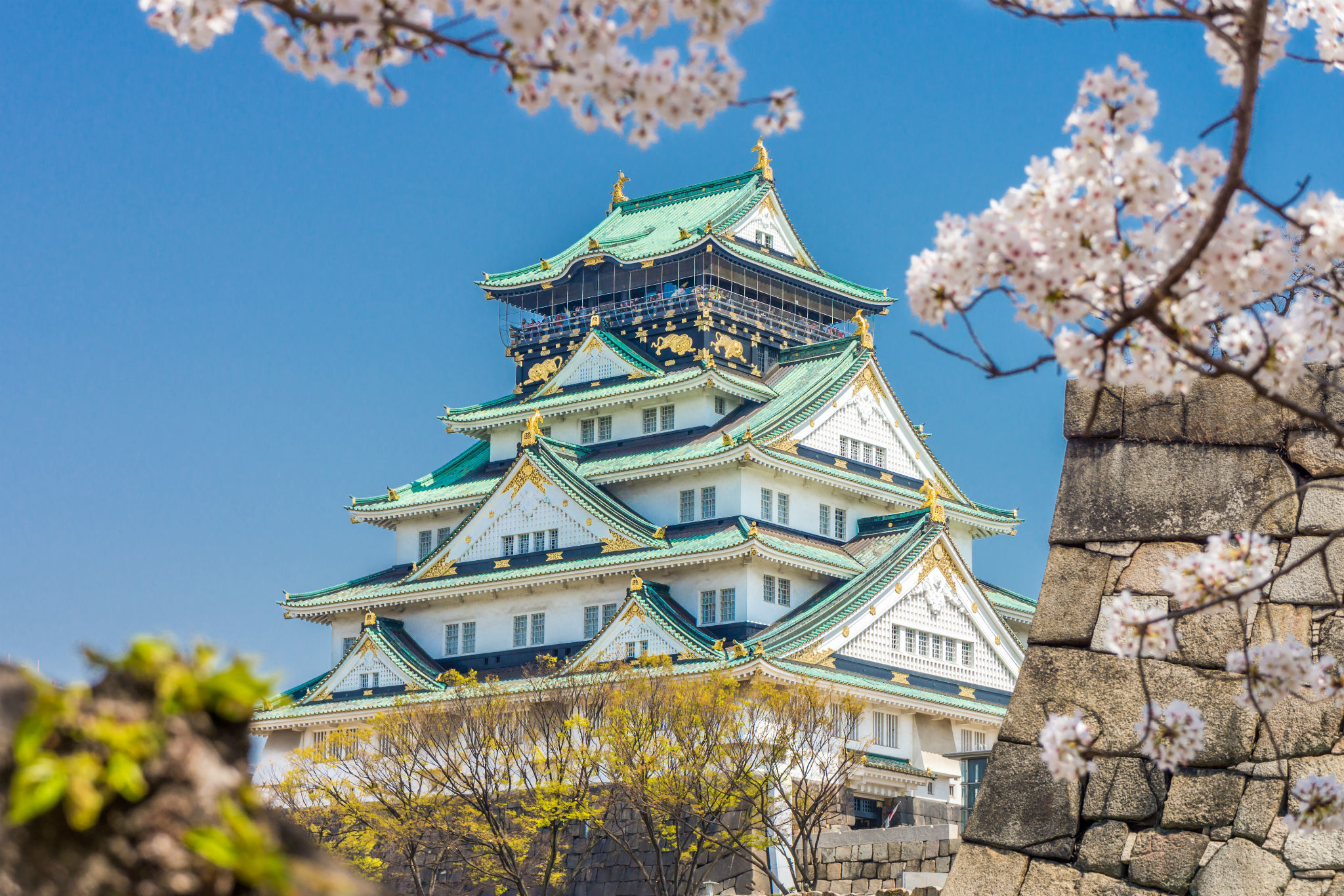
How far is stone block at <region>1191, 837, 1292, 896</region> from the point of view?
10.0 m

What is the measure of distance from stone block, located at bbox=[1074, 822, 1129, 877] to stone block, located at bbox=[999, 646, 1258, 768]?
51 cm

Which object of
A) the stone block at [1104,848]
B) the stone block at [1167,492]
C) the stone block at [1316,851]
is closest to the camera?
the stone block at [1316,851]

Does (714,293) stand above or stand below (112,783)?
above

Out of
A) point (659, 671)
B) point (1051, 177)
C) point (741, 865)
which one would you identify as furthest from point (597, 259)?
point (1051, 177)

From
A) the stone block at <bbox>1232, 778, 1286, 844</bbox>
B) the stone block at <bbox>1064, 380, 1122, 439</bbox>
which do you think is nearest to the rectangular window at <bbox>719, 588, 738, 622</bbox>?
the stone block at <bbox>1064, 380, 1122, 439</bbox>

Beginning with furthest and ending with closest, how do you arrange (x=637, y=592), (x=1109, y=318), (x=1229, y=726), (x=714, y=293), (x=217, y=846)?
(x=714, y=293) < (x=637, y=592) < (x=1229, y=726) < (x=1109, y=318) < (x=217, y=846)

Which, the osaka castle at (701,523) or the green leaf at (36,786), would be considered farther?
the osaka castle at (701,523)

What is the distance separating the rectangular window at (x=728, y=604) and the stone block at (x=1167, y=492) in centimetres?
3122

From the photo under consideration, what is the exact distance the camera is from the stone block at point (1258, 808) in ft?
33.5

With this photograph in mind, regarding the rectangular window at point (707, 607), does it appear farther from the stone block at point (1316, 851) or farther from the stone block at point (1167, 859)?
the stone block at point (1316, 851)

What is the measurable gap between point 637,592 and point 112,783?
37440mm

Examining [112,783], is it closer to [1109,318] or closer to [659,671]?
[1109,318]

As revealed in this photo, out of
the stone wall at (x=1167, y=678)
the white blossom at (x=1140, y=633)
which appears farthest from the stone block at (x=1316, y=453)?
the white blossom at (x=1140, y=633)

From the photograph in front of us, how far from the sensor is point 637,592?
41.2 meters
